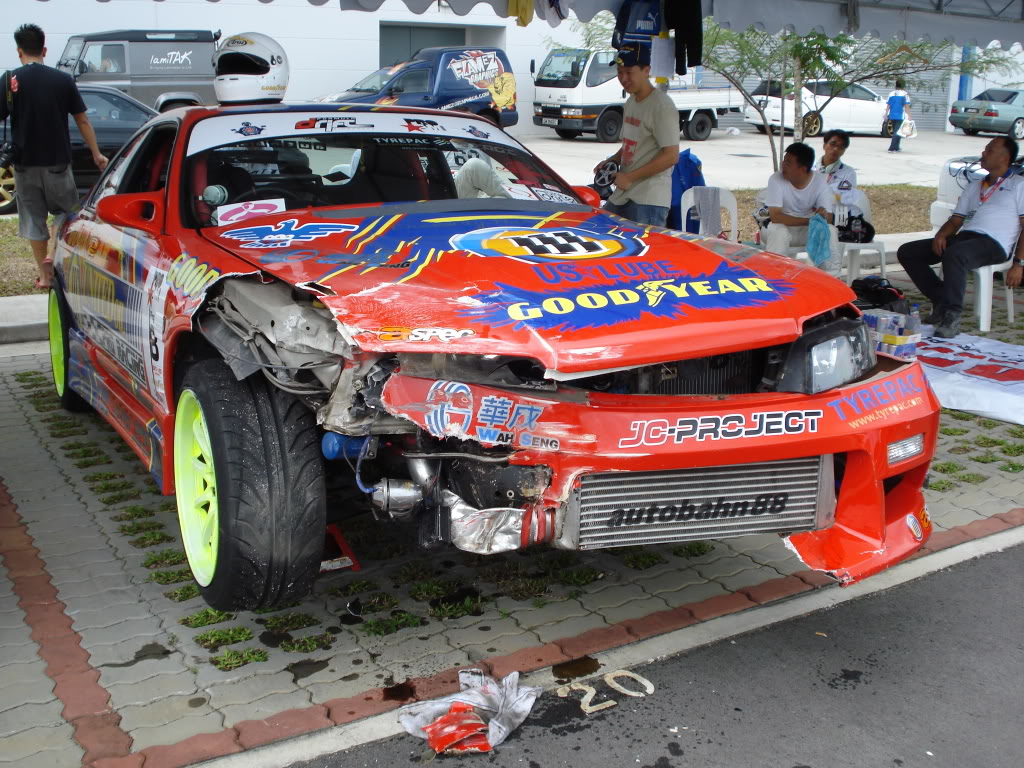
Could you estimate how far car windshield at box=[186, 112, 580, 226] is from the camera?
4.05 meters

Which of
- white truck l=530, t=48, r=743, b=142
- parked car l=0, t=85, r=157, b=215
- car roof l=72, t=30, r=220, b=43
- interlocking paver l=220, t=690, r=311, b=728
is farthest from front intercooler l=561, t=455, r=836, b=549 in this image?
white truck l=530, t=48, r=743, b=142

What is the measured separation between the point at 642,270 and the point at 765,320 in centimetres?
46

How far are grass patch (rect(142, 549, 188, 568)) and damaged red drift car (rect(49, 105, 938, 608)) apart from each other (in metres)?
0.37

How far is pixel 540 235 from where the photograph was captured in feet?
11.6

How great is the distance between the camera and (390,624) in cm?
334

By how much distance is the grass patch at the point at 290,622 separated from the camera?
10.9ft

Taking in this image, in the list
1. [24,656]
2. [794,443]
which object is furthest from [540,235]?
[24,656]

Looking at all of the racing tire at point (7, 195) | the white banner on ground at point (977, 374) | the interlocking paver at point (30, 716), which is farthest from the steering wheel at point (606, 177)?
the racing tire at point (7, 195)

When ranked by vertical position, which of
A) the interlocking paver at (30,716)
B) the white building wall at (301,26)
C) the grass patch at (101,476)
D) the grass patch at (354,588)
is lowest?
the interlocking paver at (30,716)

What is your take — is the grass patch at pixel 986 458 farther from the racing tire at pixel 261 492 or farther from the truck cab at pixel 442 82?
the truck cab at pixel 442 82

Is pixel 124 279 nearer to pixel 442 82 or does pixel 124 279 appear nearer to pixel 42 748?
pixel 42 748

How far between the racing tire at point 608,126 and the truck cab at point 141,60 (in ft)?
30.0

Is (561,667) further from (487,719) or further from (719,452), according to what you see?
(719,452)

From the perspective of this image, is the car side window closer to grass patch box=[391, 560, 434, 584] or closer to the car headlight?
grass patch box=[391, 560, 434, 584]
